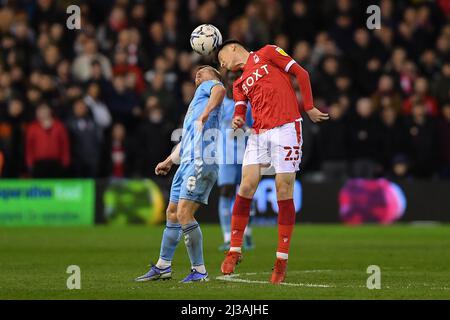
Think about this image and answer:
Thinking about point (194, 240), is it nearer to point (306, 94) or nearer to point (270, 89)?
point (270, 89)

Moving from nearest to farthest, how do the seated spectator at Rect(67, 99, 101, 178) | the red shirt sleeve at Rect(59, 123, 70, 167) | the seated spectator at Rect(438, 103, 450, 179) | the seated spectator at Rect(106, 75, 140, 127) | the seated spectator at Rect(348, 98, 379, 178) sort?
A: 1. the red shirt sleeve at Rect(59, 123, 70, 167)
2. the seated spectator at Rect(67, 99, 101, 178)
3. the seated spectator at Rect(106, 75, 140, 127)
4. the seated spectator at Rect(348, 98, 379, 178)
5. the seated spectator at Rect(438, 103, 450, 179)

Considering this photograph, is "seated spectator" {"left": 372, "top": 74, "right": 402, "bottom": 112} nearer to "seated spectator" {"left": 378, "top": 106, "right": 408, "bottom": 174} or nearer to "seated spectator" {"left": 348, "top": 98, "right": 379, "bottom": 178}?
"seated spectator" {"left": 378, "top": 106, "right": 408, "bottom": 174}

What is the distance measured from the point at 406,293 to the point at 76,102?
43.3ft

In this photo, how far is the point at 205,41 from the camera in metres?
11.8

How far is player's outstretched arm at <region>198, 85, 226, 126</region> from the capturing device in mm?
11258

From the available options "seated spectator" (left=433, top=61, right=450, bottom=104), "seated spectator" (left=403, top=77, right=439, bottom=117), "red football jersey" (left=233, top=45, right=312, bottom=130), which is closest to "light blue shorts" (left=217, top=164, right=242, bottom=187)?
"red football jersey" (left=233, top=45, right=312, bottom=130)

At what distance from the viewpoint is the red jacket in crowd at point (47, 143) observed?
22.3m

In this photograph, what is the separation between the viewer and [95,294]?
404 inches

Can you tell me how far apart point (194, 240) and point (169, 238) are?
17.2 inches

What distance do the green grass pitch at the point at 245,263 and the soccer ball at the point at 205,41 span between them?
243 cm

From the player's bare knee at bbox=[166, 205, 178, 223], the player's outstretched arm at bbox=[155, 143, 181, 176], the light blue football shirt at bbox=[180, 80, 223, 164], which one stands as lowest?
the player's bare knee at bbox=[166, 205, 178, 223]

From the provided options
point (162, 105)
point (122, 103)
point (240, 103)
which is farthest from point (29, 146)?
point (240, 103)

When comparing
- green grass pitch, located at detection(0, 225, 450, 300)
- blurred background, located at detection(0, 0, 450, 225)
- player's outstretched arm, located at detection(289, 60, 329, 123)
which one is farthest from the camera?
blurred background, located at detection(0, 0, 450, 225)

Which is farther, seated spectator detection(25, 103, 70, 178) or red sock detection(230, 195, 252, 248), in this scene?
seated spectator detection(25, 103, 70, 178)
